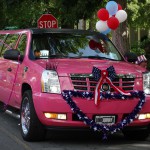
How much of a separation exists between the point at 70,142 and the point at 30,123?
753 millimetres

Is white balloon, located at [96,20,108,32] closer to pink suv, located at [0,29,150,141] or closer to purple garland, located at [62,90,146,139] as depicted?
pink suv, located at [0,29,150,141]

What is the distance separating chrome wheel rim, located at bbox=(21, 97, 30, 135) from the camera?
7.53 m

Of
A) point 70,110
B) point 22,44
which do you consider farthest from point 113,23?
point 70,110

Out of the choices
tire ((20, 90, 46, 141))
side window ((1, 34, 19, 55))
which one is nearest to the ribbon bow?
tire ((20, 90, 46, 141))

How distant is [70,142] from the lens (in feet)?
25.0

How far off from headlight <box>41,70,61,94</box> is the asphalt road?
0.87 metres

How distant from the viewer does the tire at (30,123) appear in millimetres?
7285

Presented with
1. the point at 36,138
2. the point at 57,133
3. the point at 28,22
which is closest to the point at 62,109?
the point at 36,138

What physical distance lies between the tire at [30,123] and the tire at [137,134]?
155 centimetres

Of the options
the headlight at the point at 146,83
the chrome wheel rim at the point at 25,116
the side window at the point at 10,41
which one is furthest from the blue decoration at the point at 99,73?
the side window at the point at 10,41

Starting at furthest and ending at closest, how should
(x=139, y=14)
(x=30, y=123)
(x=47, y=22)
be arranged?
1. (x=139, y=14)
2. (x=47, y=22)
3. (x=30, y=123)

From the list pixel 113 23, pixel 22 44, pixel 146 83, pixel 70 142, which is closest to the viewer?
pixel 146 83

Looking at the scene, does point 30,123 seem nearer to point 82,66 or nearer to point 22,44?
point 82,66

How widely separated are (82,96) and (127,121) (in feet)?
2.60
